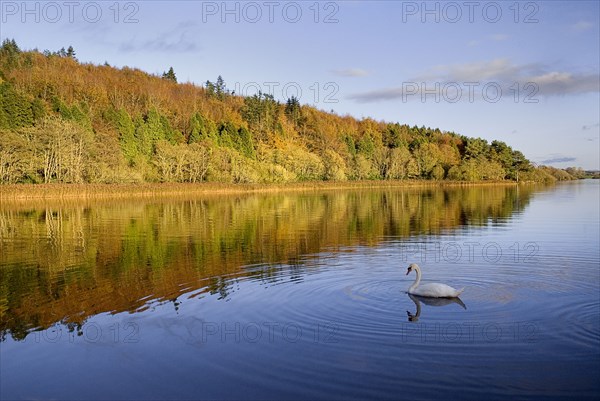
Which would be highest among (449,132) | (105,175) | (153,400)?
(449,132)

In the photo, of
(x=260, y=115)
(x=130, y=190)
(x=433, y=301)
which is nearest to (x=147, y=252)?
(x=433, y=301)

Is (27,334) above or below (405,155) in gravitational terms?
below

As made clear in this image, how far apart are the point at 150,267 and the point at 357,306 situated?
6898 mm

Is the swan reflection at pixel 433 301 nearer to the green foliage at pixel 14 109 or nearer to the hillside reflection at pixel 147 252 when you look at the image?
the hillside reflection at pixel 147 252

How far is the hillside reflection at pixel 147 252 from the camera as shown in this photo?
35.8ft

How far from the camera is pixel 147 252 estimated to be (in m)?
17.4

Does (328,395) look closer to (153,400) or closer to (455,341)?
(153,400)

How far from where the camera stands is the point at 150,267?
47.9 ft

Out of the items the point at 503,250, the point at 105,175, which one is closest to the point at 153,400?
the point at 503,250

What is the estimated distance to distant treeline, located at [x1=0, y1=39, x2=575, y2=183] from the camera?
59.4 metres

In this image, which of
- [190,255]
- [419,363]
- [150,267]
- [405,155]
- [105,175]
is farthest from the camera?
[405,155]

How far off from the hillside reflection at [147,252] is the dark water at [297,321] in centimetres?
9

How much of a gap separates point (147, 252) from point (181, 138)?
225 feet

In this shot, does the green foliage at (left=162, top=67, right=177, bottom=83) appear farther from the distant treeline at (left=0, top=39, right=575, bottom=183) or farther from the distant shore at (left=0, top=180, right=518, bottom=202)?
the distant shore at (left=0, top=180, right=518, bottom=202)
